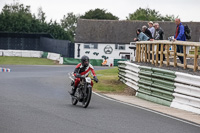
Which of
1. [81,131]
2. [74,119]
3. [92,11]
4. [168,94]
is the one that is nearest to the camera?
[81,131]

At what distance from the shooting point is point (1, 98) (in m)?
15.7

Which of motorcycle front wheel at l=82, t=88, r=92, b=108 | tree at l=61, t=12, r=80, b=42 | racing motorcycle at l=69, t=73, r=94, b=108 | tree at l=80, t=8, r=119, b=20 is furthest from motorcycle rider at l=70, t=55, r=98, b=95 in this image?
tree at l=61, t=12, r=80, b=42

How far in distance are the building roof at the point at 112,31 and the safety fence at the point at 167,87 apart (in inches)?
2498

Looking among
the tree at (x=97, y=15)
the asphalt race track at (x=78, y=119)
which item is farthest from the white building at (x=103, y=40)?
the asphalt race track at (x=78, y=119)

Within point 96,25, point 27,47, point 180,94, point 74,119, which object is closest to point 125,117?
point 74,119

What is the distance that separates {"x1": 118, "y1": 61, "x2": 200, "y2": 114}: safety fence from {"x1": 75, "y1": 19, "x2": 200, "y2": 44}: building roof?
208 ft

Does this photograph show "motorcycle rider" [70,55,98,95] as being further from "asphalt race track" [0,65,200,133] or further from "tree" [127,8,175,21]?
"tree" [127,8,175,21]

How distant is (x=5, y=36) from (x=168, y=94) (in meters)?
59.7

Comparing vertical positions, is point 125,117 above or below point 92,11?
below

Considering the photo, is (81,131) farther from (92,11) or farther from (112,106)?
(92,11)

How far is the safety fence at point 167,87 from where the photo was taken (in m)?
14.0

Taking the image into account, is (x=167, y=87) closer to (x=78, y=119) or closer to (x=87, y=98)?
(x=87, y=98)

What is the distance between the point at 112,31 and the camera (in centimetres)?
8488

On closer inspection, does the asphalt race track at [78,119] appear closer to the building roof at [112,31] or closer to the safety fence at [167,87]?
the safety fence at [167,87]
